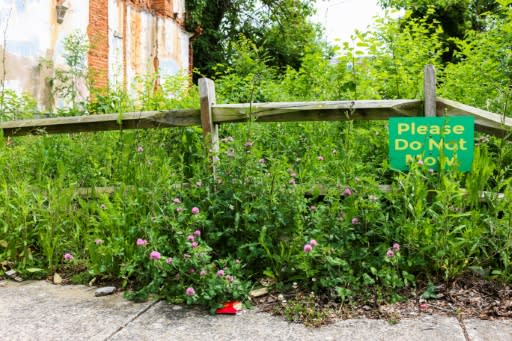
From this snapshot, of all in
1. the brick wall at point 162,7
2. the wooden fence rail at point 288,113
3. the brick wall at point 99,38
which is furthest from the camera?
the brick wall at point 162,7

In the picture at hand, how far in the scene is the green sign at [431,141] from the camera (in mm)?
3318

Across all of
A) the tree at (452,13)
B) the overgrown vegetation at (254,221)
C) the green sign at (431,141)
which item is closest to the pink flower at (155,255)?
the overgrown vegetation at (254,221)

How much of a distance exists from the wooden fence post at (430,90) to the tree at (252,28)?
15884mm

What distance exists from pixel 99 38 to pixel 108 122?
7876mm

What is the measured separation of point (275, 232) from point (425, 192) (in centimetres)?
98

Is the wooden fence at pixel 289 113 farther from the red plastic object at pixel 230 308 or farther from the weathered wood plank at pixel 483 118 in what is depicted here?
the red plastic object at pixel 230 308


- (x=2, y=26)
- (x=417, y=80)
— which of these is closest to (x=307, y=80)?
(x=417, y=80)

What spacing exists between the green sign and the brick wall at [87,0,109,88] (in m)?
8.84

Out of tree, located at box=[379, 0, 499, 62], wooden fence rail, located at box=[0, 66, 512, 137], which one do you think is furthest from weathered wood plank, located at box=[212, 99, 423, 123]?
tree, located at box=[379, 0, 499, 62]

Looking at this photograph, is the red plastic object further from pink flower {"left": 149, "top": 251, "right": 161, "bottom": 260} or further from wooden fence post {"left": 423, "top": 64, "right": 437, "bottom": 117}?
wooden fence post {"left": 423, "top": 64, "right": 437, "bottom": 117}

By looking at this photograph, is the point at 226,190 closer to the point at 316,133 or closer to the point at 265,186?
the point at 265,186

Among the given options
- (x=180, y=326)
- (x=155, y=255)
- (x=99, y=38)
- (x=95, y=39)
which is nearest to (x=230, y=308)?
(x=180, y=326)

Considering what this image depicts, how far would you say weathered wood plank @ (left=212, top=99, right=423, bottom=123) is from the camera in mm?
3553

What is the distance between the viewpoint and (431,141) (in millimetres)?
3377
